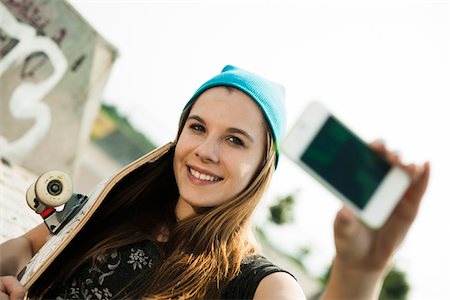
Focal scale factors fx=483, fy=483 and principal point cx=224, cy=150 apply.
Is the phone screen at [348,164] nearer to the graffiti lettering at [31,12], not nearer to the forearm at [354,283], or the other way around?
the forearm at [354,283]

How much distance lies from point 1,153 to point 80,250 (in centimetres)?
695

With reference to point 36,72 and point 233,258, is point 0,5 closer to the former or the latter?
point 36,72

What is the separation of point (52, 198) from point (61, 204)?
0.19 feet

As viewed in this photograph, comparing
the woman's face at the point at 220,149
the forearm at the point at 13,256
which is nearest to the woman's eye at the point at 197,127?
the woman's face at the point at 220,149

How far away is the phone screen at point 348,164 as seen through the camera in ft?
4.83

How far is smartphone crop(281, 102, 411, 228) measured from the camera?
1393 millimetres

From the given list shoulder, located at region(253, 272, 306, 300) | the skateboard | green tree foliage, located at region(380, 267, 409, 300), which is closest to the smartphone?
shoulder, located at region(253, 272, 306, 300)

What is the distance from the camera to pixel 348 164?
1504mm

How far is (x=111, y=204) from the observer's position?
2717mm

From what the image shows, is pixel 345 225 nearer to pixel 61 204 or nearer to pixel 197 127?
pixel 197 127

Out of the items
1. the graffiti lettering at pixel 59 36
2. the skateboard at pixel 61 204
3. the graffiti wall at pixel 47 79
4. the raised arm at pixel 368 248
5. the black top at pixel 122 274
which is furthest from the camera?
the graffiti lettering at pixel 59 36

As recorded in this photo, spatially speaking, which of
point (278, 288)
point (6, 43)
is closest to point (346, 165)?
point (278, 288)

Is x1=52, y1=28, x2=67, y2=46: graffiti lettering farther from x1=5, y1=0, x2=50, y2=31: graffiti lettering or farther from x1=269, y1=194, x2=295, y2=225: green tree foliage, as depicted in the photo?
x1=269, y1=194, x2=295, y2=225: green tree foliage

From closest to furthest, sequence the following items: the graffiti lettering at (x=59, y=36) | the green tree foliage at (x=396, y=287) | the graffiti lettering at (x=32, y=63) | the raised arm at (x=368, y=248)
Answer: the raised arm at (x=368, y=248), the graffiti lettering at (x=32, y=63), the graffiti lettering at (x=59, y=36), the green tree foliage at (x=396, y=287)
